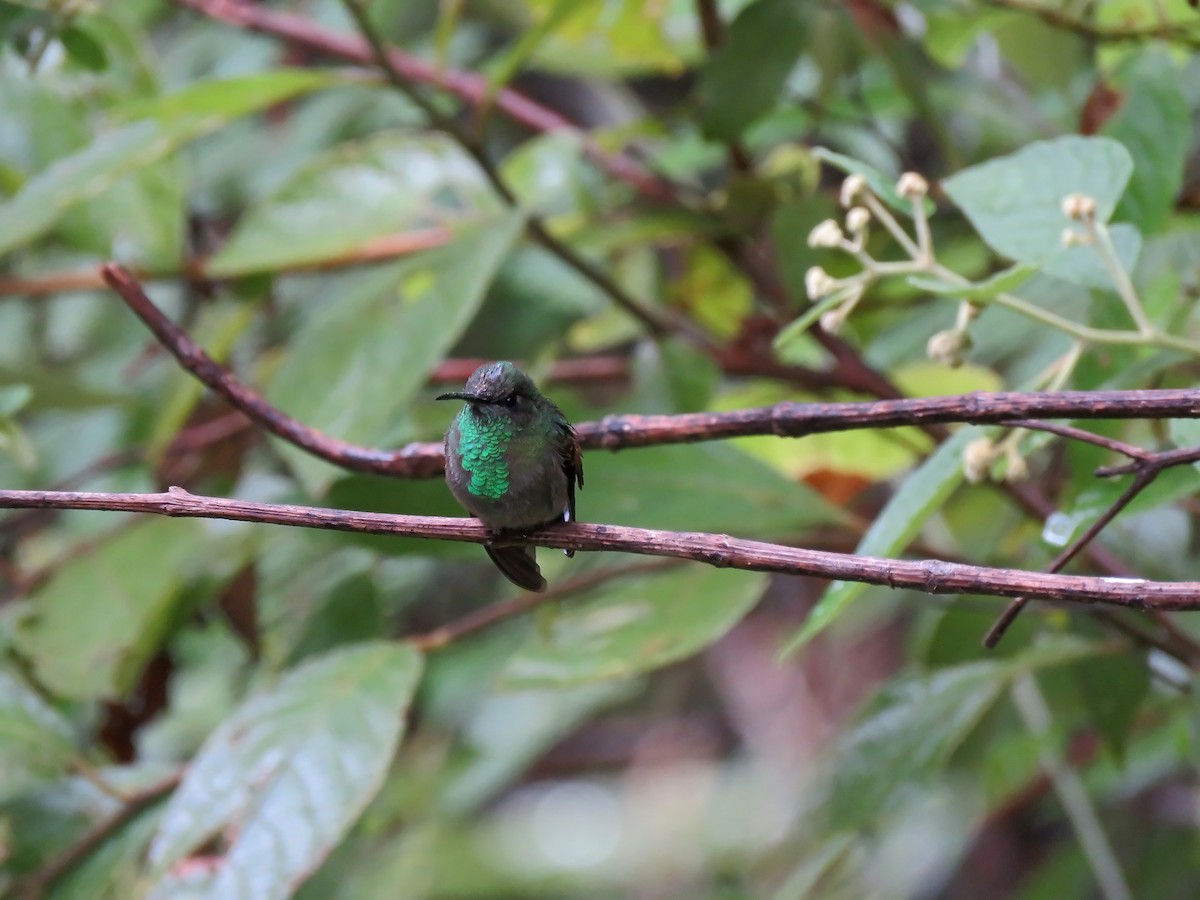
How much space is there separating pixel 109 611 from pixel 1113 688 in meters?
1.74

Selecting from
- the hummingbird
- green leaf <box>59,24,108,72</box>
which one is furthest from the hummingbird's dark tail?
green leaf <box>59,24,108,72</box>

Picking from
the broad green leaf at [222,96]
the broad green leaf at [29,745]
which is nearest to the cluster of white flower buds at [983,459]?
the broad green leaf at [222,96]

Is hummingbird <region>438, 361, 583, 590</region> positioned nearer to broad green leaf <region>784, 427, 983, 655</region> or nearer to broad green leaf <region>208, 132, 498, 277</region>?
broad green leaf <region>784, 427, 983, 655</region>

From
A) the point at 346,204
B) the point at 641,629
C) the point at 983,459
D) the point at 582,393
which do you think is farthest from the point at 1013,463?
the point at 582,393

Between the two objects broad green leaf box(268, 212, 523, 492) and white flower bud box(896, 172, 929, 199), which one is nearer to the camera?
white flower bud box(896, 172, 929, 199)

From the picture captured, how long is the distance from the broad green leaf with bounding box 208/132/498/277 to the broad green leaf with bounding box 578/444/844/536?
2.16ft

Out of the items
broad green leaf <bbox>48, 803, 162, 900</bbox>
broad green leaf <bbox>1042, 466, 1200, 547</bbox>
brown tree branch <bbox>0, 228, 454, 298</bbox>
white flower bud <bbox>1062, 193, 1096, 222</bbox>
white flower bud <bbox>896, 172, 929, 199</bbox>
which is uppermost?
white flower bud <bbox>896, 172, 929, 199</bbox>

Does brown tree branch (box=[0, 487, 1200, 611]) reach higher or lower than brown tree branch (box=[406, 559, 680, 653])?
higher

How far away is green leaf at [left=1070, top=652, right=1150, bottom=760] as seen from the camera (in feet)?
6.33

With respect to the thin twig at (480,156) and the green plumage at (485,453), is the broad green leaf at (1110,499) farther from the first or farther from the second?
the thin twig at (480,156)

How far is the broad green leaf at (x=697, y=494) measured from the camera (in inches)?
73.2

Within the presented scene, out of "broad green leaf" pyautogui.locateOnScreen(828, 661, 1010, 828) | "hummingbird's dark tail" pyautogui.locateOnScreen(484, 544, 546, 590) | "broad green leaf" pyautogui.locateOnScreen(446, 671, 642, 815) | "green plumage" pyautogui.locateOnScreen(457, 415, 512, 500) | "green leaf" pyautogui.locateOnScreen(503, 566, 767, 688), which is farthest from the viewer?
"broad green leaf" pyautogui.locateOnScreen(446, 671, 642, 815)

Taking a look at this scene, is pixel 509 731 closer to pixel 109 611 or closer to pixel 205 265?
pixel 109 611

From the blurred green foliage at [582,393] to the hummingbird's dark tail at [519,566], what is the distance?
0.28m
